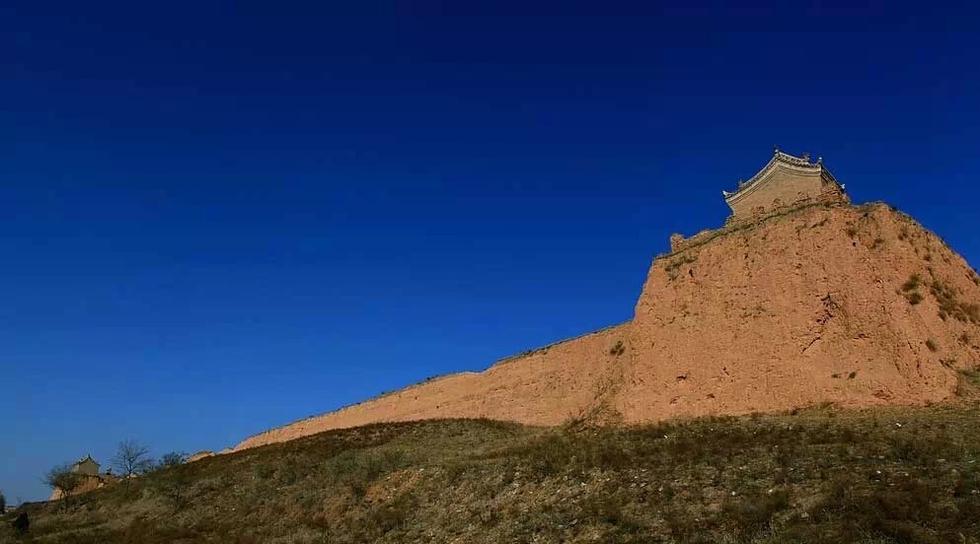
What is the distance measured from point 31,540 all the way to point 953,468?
28410 millimetres

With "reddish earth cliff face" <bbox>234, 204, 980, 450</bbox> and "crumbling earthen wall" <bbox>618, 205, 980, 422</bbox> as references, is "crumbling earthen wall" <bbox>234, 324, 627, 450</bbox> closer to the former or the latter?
"reddish earth cliff face" <bbox>234, 204, 980, 450</bbox>

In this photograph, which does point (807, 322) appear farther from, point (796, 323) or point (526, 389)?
point (526, 389)

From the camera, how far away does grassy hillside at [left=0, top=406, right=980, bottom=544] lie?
10859 millimetres

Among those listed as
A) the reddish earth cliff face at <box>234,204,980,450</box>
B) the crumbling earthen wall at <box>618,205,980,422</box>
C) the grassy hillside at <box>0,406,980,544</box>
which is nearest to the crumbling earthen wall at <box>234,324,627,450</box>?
the reddish earth cliff face at <box>234,204,980,450</box>

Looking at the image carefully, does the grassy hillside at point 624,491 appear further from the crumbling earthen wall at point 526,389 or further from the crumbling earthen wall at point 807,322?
the crumbling earthen wall at point 526,389

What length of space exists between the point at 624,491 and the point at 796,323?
1066 centimetres

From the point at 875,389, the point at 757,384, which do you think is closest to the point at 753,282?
the point at 757,384

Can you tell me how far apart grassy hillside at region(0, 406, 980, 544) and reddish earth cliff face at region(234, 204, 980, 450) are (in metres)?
1.43

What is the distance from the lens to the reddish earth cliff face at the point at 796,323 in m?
19.4

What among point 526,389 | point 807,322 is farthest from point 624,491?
point 526,389

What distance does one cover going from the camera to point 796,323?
21.7 meters

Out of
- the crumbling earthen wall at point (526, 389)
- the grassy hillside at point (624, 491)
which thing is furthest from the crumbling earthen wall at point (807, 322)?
the crumbling earthen wall at point (526, 389)

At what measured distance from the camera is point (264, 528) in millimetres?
19562

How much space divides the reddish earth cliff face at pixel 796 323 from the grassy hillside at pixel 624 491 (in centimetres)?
143
